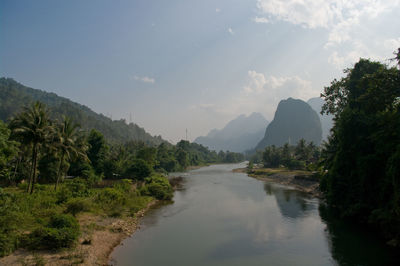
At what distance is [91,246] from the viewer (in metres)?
23.4

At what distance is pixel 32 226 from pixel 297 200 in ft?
141

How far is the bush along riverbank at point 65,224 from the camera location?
64.6ft

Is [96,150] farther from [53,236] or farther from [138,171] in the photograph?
[53,236]

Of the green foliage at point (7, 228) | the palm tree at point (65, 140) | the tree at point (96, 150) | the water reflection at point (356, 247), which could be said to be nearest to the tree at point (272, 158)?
the tree at point (96, 150)

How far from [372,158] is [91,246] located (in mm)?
30668

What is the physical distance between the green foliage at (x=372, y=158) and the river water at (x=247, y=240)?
110 inches

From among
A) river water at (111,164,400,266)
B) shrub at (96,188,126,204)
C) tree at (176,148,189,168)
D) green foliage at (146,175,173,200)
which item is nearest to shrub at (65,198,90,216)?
shrub at (96,188,126,204)

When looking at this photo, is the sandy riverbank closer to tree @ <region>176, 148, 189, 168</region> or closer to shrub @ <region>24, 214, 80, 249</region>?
shrub @ <region>24, 214, 80, 249</region>

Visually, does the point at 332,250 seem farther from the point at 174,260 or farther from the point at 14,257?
the point at 14,257

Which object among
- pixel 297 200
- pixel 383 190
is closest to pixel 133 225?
pixel 383 190

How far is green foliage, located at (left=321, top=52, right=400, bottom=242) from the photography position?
966 inches

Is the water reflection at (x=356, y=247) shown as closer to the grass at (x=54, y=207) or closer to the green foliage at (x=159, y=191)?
the grass at (x=54, y=207)

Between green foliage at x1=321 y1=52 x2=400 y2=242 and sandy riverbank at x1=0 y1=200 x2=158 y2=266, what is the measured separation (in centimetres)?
2626

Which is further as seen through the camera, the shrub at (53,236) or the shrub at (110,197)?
the shrub at (110,197)
